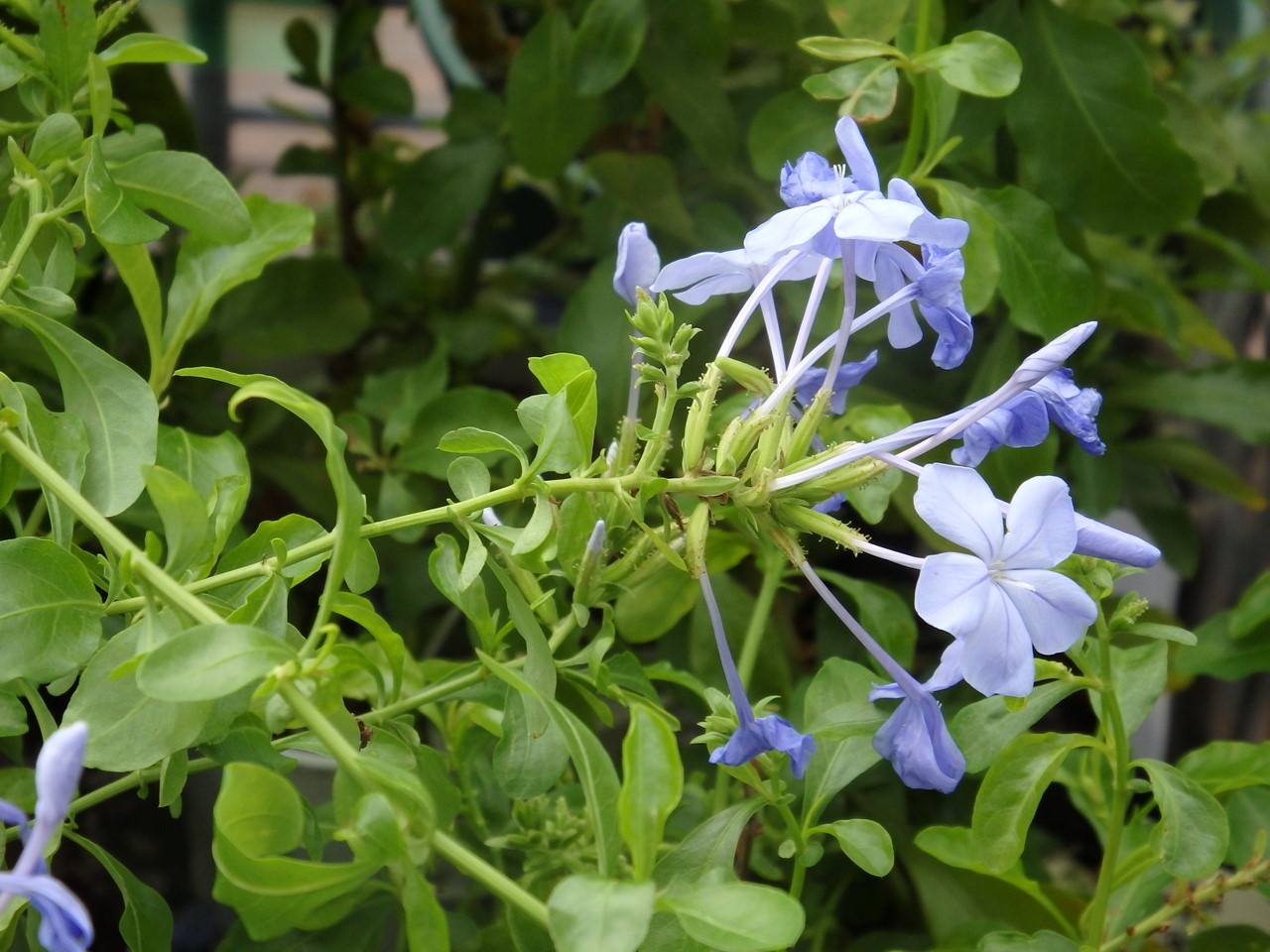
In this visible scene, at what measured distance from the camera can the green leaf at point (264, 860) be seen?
28cm

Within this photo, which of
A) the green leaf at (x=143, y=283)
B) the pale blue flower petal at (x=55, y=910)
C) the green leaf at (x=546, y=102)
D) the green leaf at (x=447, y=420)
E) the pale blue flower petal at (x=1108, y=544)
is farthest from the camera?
the green leaf at (x=546, y=102)

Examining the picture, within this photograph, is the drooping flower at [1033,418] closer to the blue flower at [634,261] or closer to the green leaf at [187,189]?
the blue flower at [634,261]

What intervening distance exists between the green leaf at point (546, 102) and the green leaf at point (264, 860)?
0.50 m

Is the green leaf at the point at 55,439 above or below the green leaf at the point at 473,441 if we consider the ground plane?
above

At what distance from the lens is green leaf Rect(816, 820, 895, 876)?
38 centimetres

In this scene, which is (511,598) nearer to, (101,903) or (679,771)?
(679,771)

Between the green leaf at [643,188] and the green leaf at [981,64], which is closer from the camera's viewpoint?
the green leaf at [981,64]

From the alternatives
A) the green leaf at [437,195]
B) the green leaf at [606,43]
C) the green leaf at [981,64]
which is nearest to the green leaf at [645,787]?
the green leaf at [981,64]

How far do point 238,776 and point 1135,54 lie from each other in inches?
23.6

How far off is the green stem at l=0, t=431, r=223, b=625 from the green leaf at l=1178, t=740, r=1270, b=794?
408 millimetres

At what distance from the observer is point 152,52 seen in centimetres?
45

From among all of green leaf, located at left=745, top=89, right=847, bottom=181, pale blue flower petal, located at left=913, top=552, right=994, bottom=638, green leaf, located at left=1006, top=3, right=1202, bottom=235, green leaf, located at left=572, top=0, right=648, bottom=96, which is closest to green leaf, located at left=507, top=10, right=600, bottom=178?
green leaf, located at left=572, top=0, right=648, bottom=96

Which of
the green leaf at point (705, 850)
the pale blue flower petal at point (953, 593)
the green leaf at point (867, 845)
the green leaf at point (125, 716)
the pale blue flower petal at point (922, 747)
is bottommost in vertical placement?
the green leaf at point (867, 845)

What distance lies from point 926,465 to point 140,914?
1.01 ft
